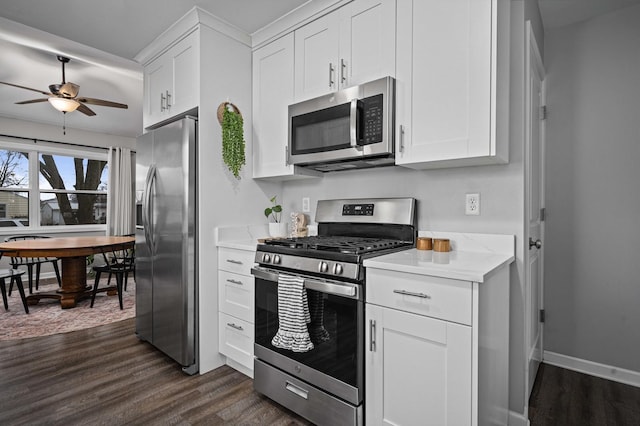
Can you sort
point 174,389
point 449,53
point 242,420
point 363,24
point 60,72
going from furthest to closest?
1. point 60,72
2. point 174,389
3. point 363,24
4. point 242,420
5. point 449,53

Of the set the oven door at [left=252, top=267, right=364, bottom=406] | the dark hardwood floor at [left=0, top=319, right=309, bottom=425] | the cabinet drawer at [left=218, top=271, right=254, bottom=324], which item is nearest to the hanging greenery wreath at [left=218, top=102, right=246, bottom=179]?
the cabinet drawer at [left=218, top=271, right=254, bottom=324]

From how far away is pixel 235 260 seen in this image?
238cm

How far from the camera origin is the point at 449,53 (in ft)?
5.60

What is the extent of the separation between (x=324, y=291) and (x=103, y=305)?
353 cm

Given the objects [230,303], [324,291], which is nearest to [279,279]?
[324,291]

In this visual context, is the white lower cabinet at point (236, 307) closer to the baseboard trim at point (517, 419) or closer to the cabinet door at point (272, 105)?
the cabinet door at point (272, 105)

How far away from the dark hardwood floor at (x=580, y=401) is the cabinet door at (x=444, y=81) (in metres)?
1.50

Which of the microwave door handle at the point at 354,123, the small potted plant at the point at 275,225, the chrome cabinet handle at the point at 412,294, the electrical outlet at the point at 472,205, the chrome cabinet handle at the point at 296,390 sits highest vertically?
the microwave door handle at the point at 354,123

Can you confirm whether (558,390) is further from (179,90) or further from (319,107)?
(179,90)

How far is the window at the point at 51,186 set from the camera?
17.4ft

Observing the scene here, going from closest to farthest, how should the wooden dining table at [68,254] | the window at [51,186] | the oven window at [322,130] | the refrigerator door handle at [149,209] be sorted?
the oven window at [322,130] < the refrigerator door handle at [149,209] < the wooden dining table at [68,254] < the window at [51,186]

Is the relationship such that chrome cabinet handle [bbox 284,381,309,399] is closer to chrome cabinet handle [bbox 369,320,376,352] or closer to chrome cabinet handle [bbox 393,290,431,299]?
chrome cabinet handle [bbox 369,320,376,352]

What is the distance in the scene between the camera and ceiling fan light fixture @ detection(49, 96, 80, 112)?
3.57 m

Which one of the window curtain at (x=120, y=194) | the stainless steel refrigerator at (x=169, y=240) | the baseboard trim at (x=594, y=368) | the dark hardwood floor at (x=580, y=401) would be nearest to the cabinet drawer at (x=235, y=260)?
the stainless steel refrigerator at (x=169, y=240)
